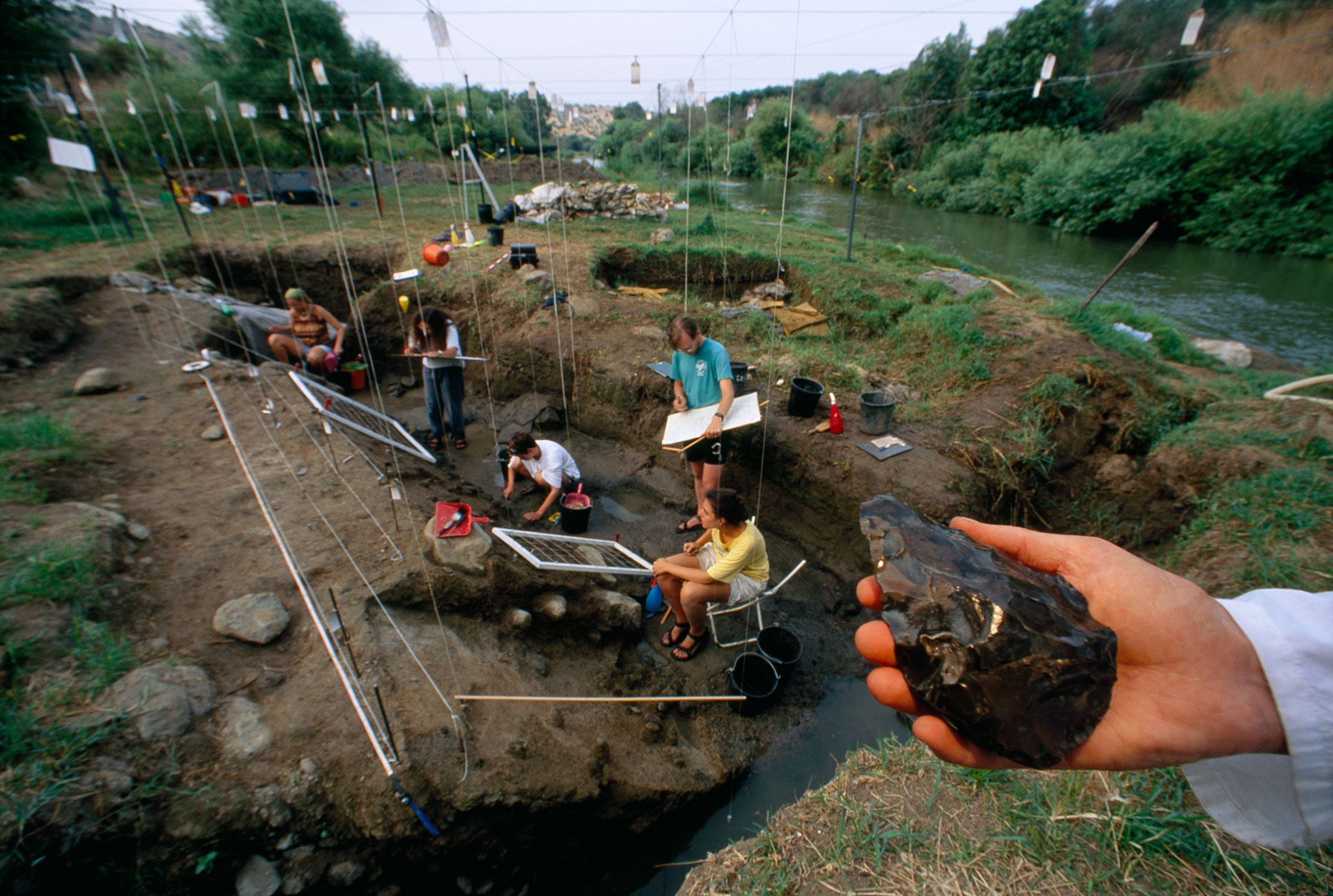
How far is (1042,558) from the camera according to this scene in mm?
1638

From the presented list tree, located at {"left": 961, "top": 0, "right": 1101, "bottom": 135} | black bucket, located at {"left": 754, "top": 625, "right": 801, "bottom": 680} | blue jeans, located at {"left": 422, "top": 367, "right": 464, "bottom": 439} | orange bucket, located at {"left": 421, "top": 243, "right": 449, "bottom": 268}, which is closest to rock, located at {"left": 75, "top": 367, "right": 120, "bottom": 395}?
blue jeans, located at {"left": 422, "top": 367, "right": 464, "bottom": 439}

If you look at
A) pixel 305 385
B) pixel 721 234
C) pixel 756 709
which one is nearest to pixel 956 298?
pixel 721 234

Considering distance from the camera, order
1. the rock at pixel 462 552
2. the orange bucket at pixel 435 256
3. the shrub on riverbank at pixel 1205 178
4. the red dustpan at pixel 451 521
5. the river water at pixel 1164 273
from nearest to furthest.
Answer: the rock at pixel 462 552 < the red dustpan at pixel 451 521 < the orange bucket at pixel 435 256 < the river water at pixel 1164 273 < the shrub on riverbank at pixel 1205 178

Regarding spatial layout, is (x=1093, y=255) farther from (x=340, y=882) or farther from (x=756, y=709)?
(x=340, y=882)

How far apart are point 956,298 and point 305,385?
370 inches

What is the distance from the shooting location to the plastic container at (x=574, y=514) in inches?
194

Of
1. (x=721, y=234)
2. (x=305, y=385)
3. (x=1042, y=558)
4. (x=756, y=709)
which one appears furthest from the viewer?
(x=721, y=234)

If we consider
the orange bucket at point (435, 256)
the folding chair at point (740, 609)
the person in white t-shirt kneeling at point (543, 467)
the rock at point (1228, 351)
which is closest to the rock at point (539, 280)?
the orange bucket at point (435, 256)

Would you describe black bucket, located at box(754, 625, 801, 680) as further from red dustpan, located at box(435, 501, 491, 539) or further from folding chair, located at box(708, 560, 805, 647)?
red dustpan, located at box(435, 501, 491, 539)

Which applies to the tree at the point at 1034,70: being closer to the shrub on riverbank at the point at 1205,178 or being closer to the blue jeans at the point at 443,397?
the shrub on riverbank at the point at 1205,178

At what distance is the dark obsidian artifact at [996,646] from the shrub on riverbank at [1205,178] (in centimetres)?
2255

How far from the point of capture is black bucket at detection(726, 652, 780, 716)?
354cm

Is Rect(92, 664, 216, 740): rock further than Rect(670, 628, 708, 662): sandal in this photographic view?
No

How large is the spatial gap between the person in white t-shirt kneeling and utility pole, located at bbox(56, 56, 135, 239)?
7.27 metres
